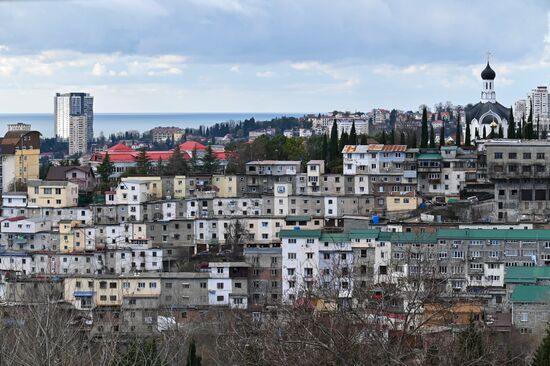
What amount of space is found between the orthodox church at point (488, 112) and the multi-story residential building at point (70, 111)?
55758 mm

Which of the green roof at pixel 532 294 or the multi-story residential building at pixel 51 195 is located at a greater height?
the multi-story residential building at pixel 51 195

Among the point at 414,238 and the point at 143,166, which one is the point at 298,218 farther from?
the point at 143,166

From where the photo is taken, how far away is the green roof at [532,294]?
2430cm

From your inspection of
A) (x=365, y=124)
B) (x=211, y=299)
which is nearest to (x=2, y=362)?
(x=211, y=299)

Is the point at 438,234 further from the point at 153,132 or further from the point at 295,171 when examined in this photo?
the point at 153,132

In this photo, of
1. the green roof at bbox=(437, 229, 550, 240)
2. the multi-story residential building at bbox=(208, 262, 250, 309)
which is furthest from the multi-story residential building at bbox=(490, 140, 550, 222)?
the multi-story residential building at bbox=(208, 262, 250, 309)

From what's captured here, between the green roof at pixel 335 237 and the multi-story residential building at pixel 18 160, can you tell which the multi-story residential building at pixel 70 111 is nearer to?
the multi-story residential building at pixel 18 160

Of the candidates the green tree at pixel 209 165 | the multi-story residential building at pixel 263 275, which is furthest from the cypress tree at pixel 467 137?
the multi-story residential building at pixel 263 275

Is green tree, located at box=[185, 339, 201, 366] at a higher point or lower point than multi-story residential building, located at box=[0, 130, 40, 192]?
lower

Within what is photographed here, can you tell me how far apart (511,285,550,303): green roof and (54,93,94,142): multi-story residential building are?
78.5 m

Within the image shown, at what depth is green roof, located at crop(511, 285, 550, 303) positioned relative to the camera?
24297mm

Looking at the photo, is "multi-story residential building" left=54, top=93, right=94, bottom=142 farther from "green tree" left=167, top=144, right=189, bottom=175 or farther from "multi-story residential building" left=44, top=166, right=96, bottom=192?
"multi-story residential building" left=44, top=166, right=96, bottom=192

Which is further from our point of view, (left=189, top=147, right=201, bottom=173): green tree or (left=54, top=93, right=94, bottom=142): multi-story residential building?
(left=54, top=93, right=94, bottom=142): multi-story residential building

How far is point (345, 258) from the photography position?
28.0m
